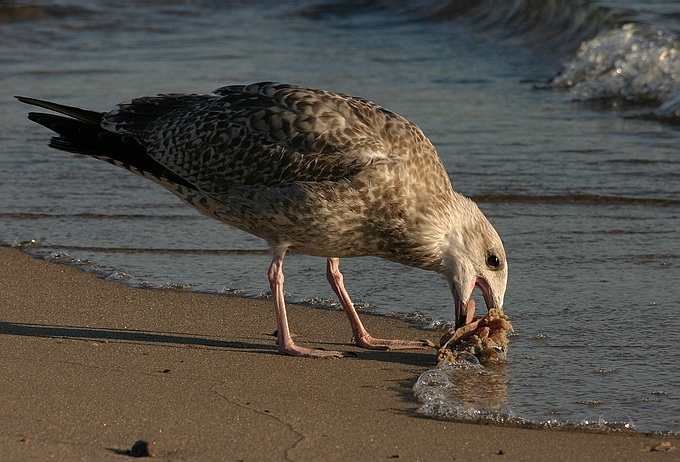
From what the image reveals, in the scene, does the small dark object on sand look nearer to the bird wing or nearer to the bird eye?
the bird wing

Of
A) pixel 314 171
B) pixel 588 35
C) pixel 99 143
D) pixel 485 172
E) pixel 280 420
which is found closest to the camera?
pixel 280 420

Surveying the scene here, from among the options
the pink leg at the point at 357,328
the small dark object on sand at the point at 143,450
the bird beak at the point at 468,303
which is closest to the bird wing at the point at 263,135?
the pink leg at the point at 357,328

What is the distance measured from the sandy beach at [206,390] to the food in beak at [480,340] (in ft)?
0.46

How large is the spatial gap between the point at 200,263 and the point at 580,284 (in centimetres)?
220

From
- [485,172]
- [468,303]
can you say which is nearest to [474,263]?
[468,303]

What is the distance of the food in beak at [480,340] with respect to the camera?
5605 mm


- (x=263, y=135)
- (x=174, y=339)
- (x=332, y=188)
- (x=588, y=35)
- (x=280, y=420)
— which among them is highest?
(x=263, y=135)

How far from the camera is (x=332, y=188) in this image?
19.4 ft

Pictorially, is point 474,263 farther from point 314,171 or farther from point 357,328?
point 314,171

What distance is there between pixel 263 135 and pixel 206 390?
151 centimetres

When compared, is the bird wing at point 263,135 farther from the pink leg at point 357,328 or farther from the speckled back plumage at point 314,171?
the pink leg at point 357,328

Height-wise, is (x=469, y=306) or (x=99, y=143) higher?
(x=99, y=143)

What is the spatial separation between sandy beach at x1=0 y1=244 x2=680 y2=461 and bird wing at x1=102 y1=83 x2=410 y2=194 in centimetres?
78

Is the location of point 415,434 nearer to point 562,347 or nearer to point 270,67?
point 562,347
